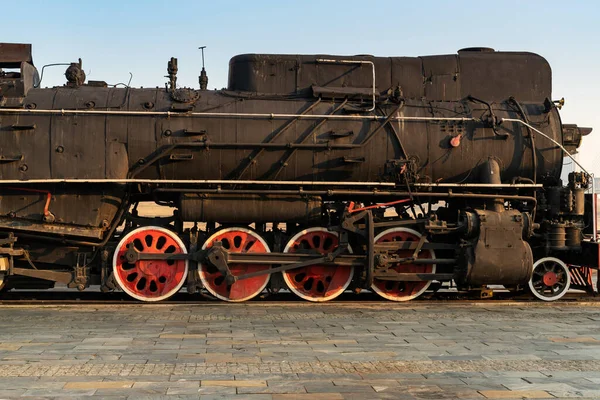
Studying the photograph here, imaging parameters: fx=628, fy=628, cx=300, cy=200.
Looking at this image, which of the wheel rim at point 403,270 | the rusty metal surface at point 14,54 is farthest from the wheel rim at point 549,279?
the rusty metal surface at point 14,54

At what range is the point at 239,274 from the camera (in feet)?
41.1

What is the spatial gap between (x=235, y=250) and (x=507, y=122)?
6.14 meters

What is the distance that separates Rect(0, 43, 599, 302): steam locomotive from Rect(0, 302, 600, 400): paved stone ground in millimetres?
1339

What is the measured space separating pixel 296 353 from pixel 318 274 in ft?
17.0

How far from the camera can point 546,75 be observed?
13695 millimetres

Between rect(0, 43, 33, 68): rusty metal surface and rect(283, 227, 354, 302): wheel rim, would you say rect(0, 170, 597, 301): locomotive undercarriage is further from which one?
rect(0, 43, 33, 68): rusty metal surface

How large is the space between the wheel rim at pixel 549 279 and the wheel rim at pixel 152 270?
722cm

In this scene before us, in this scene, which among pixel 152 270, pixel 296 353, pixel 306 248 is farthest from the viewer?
pixel 306 248

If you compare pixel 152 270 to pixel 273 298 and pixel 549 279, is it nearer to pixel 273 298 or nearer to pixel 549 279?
pixel 273 298

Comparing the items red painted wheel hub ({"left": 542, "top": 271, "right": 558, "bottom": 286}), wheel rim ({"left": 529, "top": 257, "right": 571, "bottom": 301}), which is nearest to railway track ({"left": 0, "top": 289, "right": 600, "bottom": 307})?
wheel rim ({"left": 529, "top": 257, "right": 571, "bottom": 301})

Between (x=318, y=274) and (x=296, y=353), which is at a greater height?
(x=318, y=274)

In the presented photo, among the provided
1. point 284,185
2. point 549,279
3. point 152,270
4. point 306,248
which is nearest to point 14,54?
point 152,270

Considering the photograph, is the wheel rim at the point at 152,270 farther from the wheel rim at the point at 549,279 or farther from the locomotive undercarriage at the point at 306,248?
the wheel rim at the point at 549,279

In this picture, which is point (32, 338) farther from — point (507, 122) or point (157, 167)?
point (507, 122)
